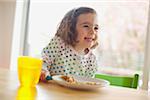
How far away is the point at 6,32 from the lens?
226 centimetres

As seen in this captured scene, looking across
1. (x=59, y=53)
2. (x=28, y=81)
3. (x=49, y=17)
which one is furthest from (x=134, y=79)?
(x=49, y=17)

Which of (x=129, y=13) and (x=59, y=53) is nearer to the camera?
(x=59, y=53)

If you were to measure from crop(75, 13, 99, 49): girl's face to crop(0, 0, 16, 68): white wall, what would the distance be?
39.4 inches

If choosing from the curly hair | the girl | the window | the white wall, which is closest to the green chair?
the girl

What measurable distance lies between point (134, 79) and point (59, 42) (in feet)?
1.58

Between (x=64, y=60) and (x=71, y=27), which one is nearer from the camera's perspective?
(x=64, y=60)

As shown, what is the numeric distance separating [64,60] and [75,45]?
0.15 metres

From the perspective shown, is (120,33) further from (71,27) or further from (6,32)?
(6,32)

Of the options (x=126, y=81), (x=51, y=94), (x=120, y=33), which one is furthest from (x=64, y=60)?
(x=120, y=33)

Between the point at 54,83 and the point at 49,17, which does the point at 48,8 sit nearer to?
the point at 49,17

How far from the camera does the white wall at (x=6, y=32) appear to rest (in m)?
2.26

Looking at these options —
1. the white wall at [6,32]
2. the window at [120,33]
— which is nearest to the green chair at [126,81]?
the window at [120,33]

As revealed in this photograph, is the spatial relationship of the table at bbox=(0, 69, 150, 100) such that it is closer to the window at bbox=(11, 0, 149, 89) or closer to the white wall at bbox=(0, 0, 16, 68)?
the window at bbox=(11, 0, 149, 89)

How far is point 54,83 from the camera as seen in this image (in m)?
0.91
